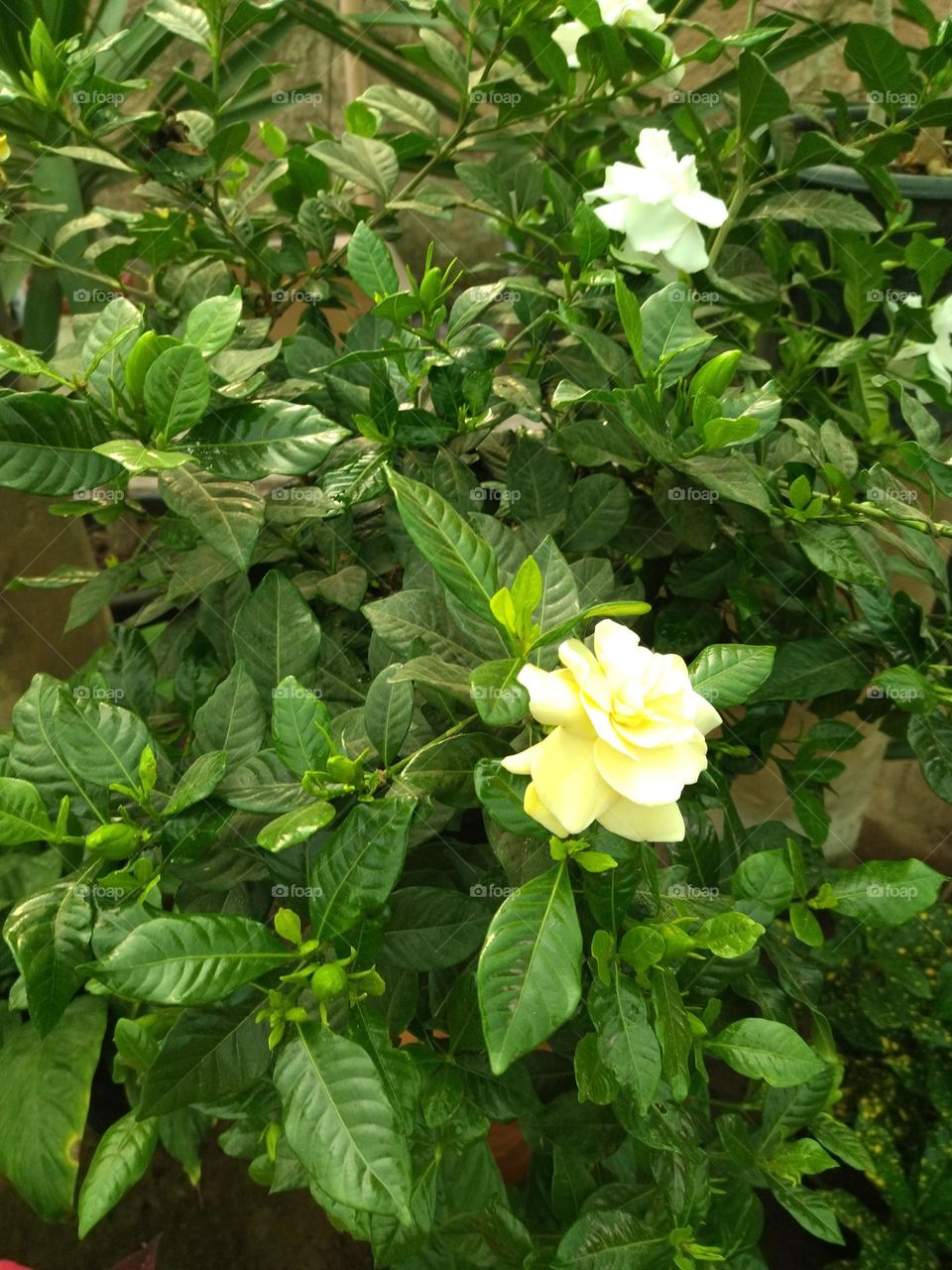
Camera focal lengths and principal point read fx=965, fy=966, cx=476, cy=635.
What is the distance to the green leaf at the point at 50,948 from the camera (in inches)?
21.2

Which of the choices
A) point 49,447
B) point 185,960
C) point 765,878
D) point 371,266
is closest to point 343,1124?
point 185,960

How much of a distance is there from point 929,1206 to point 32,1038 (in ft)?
3.05

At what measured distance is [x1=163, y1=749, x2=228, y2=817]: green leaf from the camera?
543mm

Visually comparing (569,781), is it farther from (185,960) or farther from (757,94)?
(757,94)

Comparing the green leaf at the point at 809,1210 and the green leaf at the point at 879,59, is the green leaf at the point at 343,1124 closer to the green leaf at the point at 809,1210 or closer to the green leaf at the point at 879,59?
the green leaf at the point at 809,1210

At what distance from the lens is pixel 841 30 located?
3.43 ft

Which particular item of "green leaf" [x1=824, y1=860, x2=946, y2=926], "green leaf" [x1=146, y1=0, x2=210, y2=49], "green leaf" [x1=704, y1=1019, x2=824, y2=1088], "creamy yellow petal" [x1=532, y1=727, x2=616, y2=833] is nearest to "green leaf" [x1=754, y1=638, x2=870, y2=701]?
"green leaf" [x1=824, y1=860, x2=946, y2=926]

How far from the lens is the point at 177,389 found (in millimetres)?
577

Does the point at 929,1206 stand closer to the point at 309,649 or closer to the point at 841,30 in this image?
the point at 309,649

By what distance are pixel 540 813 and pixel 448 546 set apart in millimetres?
150

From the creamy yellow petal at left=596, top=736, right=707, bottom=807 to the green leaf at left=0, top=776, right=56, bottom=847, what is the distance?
13.3 inches

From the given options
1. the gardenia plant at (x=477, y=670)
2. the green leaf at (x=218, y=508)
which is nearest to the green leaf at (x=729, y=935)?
the gardenia plant at (x=477, y=670)

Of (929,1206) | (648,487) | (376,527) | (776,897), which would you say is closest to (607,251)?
(648,487)

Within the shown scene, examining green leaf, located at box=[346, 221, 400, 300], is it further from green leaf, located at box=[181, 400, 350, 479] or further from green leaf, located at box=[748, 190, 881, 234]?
green leaf, located at box=[748, 190, 881, 234]
